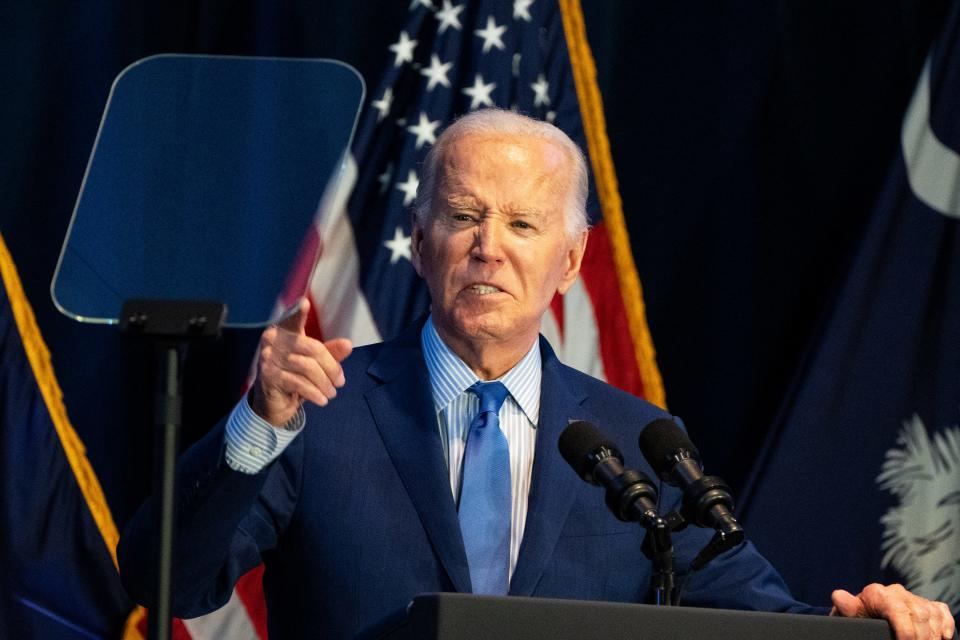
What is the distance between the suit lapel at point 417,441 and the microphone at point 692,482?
42 cm

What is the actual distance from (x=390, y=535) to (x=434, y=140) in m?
1.41

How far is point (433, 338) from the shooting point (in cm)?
224

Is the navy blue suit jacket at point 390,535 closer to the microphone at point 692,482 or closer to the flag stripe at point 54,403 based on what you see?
the microphone at point 692,482

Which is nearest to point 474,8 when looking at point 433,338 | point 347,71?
point 433,338

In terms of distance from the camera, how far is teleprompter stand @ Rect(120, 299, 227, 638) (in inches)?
50.7

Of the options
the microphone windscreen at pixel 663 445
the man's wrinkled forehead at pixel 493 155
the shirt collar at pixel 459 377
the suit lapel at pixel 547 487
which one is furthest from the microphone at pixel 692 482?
the man's wrinkled forehead at pixel 493 155

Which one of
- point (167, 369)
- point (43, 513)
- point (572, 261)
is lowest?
point (43, 513)

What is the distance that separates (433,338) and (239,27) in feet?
4.66

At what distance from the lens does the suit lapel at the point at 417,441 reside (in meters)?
1.94

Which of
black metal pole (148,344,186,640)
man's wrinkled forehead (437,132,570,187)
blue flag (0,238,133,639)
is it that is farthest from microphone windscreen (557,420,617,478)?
blue flag (0,238,133,639)

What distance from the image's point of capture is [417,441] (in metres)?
2.05

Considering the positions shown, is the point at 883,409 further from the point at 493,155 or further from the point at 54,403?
the point at 54,403

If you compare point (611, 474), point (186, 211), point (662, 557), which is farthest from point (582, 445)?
point (186, 211)

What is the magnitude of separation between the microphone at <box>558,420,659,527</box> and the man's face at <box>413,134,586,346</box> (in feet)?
1.81
